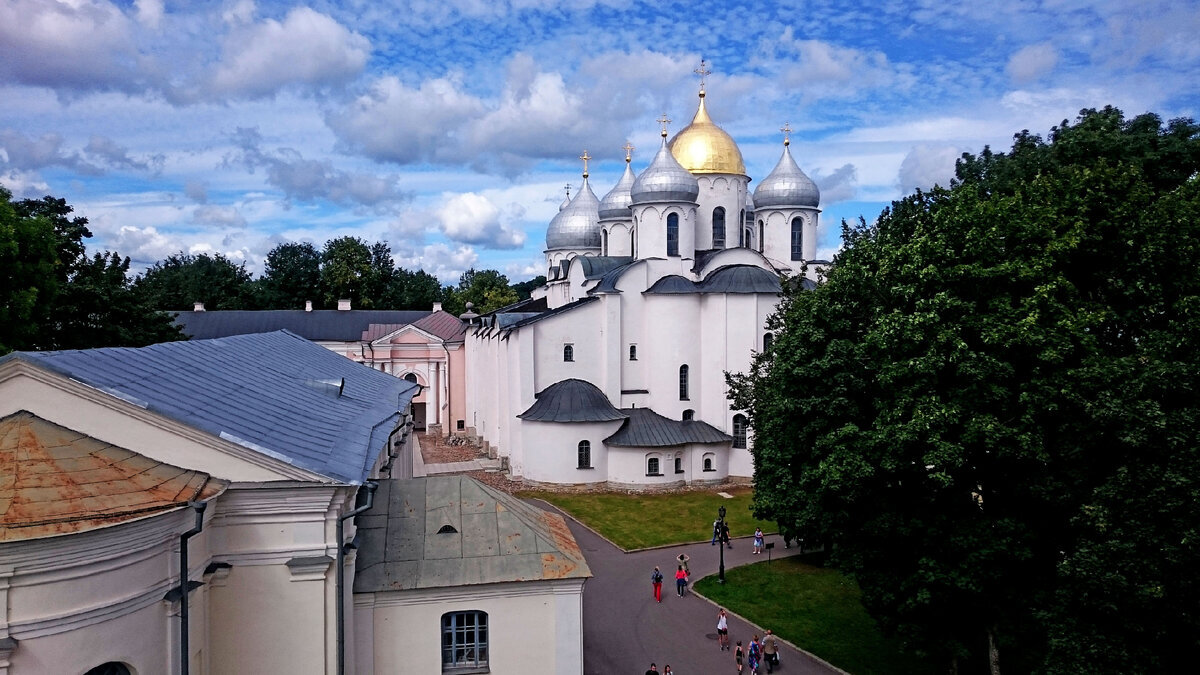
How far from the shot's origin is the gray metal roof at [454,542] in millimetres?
11977

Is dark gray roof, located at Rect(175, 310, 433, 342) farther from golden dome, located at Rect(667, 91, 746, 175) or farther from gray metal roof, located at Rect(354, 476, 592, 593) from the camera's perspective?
gray metal roof, located at Rect(354, 476, 592, 593)

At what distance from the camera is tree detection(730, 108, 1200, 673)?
35.4 feet

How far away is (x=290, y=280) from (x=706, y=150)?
5537 centimetres

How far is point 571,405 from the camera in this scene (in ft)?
109

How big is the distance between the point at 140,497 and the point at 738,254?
98.4 feet

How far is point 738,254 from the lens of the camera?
3569 centimetres

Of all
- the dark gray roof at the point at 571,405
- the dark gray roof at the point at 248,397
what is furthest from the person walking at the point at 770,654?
the dark gray roof at the point at 571,405

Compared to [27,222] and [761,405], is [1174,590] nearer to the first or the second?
[761,405]

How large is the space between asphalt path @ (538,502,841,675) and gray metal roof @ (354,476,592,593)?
534 cm

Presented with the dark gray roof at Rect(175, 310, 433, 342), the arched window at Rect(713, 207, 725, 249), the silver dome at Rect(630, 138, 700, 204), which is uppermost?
the silver dome at Rect(630, 138, 700, 204)

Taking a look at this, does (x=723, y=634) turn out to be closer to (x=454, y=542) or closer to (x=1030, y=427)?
(x=454, y=542)

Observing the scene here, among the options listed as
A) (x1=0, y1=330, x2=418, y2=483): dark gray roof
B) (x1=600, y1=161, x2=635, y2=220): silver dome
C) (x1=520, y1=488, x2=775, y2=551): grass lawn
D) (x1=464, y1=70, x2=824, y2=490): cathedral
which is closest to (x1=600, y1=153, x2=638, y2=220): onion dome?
(x1=600, y1=161, x2=635, y2=220): silver dome

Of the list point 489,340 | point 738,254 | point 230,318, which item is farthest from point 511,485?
point 230,318

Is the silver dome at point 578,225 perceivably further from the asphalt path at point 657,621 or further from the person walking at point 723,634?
the person walking at point 723,634
